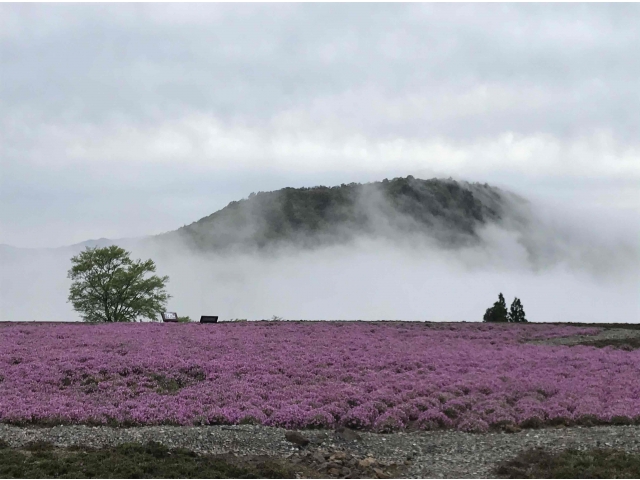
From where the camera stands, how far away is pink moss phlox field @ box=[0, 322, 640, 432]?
72.6 feet

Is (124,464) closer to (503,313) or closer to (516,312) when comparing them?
(503,313)

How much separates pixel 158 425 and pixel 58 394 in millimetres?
5987

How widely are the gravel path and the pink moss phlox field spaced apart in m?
1.12

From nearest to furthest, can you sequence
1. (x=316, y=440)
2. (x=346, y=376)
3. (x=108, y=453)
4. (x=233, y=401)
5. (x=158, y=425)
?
1. (x=108, y=453)
2. (x=316, y=440)
3. (x=158, y=425)
4. (x=233, y=401)
5. (x=346, y=376)

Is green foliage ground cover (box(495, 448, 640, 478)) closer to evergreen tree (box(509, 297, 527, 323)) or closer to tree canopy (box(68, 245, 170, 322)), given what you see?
evergreen tree (box(509, 297, 527, 323))

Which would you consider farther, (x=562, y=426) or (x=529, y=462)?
(x=562, y=426)

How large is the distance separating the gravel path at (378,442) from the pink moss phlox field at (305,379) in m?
1.12

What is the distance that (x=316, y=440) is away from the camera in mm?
19750

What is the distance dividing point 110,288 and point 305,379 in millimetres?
44596

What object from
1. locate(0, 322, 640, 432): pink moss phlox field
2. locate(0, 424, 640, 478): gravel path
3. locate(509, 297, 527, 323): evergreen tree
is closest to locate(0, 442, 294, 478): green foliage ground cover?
locate(0, 424, 640, 478): gravel path

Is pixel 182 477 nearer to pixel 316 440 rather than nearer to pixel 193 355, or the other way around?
pixel 316 440

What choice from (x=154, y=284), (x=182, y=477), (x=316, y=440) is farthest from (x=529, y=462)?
(x=154, y=284)

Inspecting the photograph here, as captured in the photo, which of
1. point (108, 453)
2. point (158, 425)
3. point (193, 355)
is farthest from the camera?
point (193, 355)

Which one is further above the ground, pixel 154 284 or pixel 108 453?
pixel 154 284
